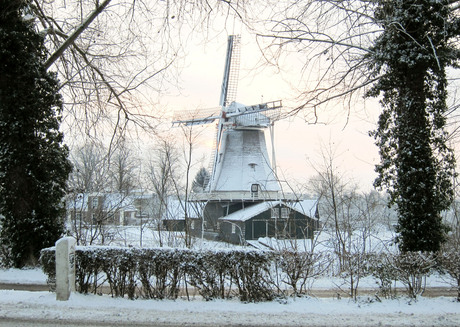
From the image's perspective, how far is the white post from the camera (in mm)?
6695

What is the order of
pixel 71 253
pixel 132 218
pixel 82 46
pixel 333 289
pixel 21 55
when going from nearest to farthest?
pixel 71 253 → pixel 333 289 → pixel 21 55 → pixel 82 46 → pixel 132 218

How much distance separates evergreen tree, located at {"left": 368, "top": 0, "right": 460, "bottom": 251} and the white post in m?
8.37

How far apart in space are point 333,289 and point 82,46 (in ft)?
34.3

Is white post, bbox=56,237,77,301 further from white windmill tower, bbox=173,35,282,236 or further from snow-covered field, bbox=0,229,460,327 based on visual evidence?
white windmill tower, bbox=173,35,282,236

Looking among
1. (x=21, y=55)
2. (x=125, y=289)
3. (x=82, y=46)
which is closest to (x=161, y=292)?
(x=125, y=289)

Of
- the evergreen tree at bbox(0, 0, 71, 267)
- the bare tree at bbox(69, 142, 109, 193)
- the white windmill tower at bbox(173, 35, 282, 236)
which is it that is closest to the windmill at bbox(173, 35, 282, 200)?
the white windmill tower at bbox(173, 35, 282, 236)

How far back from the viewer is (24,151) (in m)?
10.6

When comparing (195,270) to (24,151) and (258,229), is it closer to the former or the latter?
Result: (24,151)

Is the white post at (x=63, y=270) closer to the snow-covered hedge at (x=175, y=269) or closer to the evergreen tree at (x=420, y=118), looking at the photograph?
the snow-covered hedge at (x=175, y=269)

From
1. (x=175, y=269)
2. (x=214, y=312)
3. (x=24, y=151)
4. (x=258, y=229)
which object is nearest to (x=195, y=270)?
(x=175, y=269)

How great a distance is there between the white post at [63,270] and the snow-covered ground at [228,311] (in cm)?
15

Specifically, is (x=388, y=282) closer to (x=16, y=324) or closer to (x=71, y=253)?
(x=71, y=253)

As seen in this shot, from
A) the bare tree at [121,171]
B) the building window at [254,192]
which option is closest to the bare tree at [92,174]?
the bare tree at [121,171]

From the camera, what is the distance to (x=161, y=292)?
275 inches
